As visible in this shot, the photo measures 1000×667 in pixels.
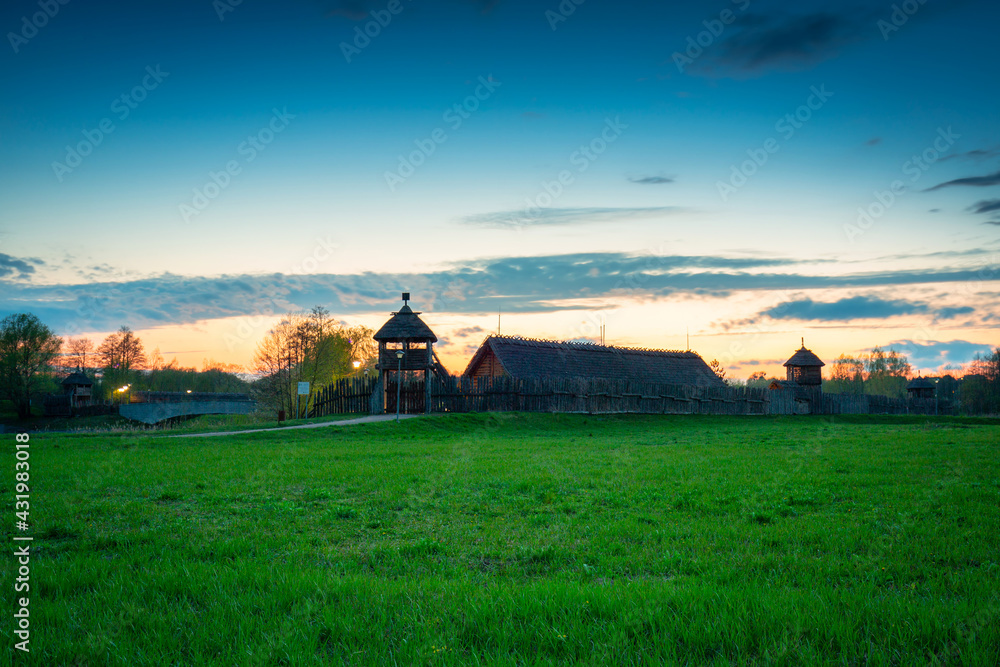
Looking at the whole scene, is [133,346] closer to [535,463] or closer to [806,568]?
[535,463]

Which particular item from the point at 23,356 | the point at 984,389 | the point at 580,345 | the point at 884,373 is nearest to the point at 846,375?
the point at 884,373

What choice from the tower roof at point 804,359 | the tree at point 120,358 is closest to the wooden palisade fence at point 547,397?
the tower roof at point 804,359

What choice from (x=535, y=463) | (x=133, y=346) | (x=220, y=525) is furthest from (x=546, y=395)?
(x=133, y=346)

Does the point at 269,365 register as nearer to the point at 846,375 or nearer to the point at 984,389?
the point at 984,389

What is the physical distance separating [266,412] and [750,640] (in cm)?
5083

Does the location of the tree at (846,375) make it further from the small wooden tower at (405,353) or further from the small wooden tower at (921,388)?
the small wooden tower at (405,353)

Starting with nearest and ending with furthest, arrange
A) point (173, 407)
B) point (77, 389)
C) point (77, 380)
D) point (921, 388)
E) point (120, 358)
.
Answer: point (921, 388), point (173, 407), point (77, 380), point (77, 389), point (120, 358)

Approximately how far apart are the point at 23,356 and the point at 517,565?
2616 inches

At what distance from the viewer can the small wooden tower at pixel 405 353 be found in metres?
32.2

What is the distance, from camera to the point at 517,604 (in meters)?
4.18

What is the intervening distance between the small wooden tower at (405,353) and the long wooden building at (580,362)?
5013 millimetres

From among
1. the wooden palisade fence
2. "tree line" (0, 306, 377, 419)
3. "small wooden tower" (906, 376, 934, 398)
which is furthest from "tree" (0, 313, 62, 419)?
"small wooden tower" (906, 376, 934, 398)

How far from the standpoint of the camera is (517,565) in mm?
5484

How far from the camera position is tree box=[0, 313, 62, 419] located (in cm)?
5378
